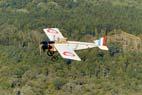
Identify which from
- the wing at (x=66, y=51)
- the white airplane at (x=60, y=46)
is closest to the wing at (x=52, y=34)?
the white airplane at (x=60, y=46)

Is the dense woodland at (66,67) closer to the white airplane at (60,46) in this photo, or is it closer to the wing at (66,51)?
the white airplane at (60,46)

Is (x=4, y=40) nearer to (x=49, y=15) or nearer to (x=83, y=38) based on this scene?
(x=83, y=38)

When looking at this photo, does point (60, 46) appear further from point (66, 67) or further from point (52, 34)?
point (66, 67)

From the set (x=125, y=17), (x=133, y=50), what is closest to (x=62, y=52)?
(x=133, y=50)

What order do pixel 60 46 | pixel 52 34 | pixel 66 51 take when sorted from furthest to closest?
pixel 52 34 → pixel 60 46 → pixel 66 51

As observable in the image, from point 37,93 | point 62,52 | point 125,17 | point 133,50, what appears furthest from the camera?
point 125,17

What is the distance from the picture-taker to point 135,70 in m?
131

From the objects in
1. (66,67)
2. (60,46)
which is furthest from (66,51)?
(66,67)

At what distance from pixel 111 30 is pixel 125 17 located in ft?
65.2

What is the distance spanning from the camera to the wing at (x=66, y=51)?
61.4m

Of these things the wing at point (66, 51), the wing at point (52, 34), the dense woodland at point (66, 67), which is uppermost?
the wing at point (66, 51)

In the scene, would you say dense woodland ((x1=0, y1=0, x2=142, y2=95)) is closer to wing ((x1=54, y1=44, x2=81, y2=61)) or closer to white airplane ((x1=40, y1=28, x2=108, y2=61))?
white airplane ((x1=40, y1=28, x2=108, y2=61))

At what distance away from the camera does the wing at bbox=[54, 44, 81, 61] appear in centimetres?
6143

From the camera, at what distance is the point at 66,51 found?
2504 inches
